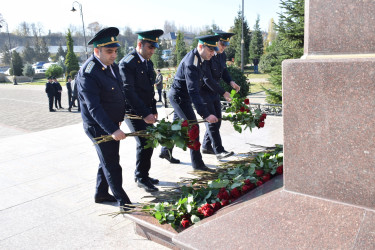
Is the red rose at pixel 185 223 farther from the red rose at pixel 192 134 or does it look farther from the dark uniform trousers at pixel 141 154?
the dark uniform trousers at pixel 141 154

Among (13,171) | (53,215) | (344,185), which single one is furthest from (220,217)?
(13,171)

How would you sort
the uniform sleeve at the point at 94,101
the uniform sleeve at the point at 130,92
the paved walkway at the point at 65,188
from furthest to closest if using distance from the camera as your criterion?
the uniform sleeve at the point at 130,92, the uniform sleeve at the point at 94,101, the paved walkway at the point at 65,188

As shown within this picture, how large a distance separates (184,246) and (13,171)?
12.2 feet

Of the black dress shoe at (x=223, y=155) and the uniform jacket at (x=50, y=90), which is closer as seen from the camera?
the black dress shoe at (x=223, y=155)

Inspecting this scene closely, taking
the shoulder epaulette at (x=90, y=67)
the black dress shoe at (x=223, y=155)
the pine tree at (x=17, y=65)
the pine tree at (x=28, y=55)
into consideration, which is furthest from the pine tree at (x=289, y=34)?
the pine tree at (x=28, y=55)

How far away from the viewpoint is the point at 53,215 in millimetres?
3625

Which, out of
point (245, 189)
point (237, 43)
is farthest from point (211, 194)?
point (237, 43)

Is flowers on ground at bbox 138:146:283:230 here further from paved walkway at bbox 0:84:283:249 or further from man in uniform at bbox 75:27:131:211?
man in uniform at bbox 75:27:131:211

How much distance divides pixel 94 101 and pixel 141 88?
1013mm

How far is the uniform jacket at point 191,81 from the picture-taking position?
4.50 meters

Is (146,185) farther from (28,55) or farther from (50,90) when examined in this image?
(28,55)

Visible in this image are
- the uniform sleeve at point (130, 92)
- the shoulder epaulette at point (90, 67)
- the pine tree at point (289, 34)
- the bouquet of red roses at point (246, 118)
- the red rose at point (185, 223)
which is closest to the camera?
the red rose at point (185, 223)

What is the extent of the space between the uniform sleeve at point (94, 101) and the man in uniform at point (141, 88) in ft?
2.26

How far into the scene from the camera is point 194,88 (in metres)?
4.54
